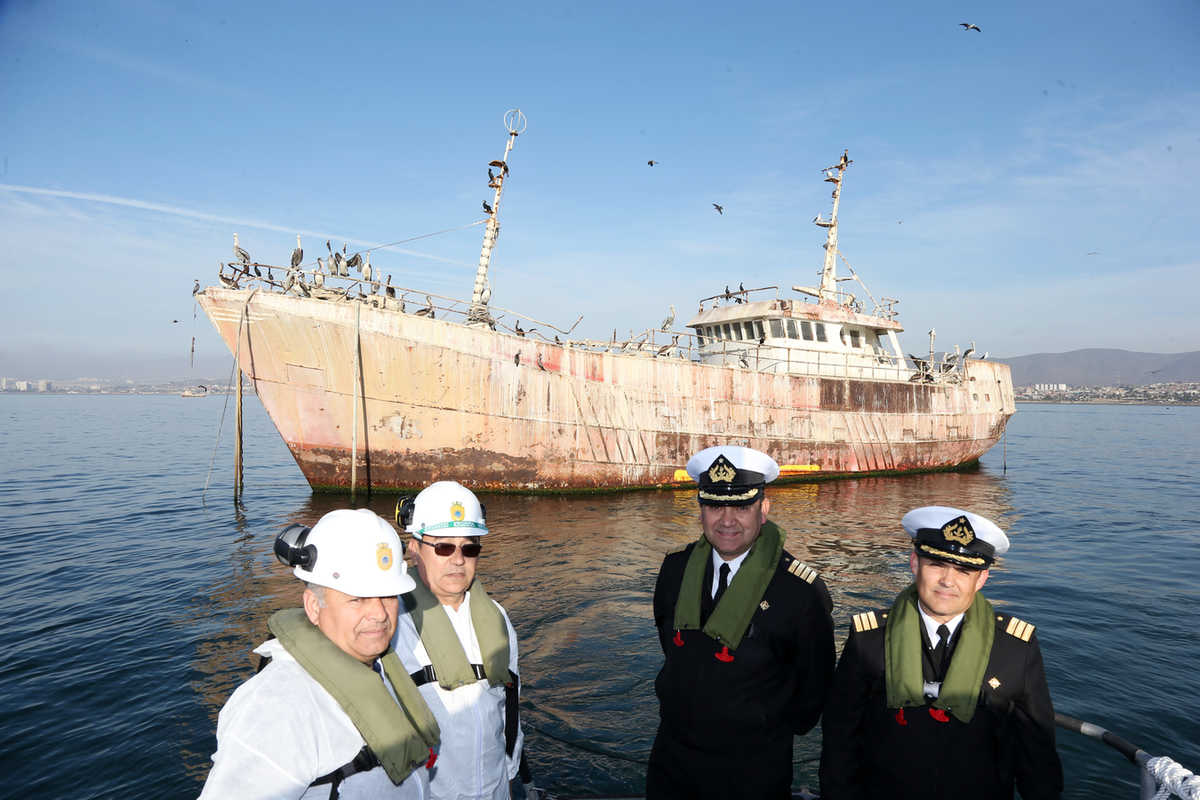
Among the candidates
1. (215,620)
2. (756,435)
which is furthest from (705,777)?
(756,435)

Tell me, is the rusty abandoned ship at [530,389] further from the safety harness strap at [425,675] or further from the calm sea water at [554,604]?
the safety harness strap at [425,675]

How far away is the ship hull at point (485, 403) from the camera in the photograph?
1496cm

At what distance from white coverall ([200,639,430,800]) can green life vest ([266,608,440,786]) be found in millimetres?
48

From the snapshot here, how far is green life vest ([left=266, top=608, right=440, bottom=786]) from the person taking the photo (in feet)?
6.09

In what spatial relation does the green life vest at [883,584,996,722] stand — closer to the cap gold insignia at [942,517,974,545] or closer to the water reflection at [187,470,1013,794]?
the cap gold insignia at [942,517,974,545]

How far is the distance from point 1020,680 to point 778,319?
63.9 ft

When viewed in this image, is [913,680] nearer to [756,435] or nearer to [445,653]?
[445,653]

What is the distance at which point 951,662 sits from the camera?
8.21ft

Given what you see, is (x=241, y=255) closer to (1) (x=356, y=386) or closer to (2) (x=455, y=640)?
(1) (x=356, y=386)

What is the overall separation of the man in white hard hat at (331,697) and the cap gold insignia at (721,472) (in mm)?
1617

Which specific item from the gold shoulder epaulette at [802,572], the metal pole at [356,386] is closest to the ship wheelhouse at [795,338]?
the metal pole at [356,386]

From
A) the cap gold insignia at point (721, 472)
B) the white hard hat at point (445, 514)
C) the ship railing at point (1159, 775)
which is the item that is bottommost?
the ship railing at point (1159, 775)

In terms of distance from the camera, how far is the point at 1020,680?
2508 millimetres

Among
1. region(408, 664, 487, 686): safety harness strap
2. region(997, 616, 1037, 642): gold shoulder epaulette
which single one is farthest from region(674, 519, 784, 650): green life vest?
region(408, 664, 487, 686): safety harness strap
